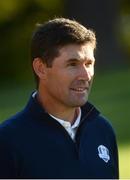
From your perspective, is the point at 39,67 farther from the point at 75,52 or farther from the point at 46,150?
the point at 46,150

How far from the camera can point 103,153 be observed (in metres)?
5.10

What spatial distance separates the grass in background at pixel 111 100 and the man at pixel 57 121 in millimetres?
7200

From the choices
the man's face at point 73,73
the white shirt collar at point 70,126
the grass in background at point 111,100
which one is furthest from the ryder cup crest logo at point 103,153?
the grass in background at point 111,100

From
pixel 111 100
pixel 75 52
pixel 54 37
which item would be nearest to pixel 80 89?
pixel 75 52

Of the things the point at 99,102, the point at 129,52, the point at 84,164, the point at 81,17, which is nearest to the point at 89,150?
the point at 84,164

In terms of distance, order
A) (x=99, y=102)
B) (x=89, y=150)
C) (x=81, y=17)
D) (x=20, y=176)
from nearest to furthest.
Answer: (x=20, y=176), (x=89, y=150), (x=99, y=102), (x=81, y=17)

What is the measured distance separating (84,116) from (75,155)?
1.14 ft

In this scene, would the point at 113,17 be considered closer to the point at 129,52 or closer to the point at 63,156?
the point at 129,52

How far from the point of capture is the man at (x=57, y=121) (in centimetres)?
472

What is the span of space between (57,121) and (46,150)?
0.20 metres

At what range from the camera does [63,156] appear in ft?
15.8

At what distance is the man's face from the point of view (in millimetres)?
4887

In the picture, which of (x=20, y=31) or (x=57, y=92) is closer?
(x=57, y=92)

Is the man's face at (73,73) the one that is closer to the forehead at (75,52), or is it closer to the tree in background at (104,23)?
the forehead at (75,52)
